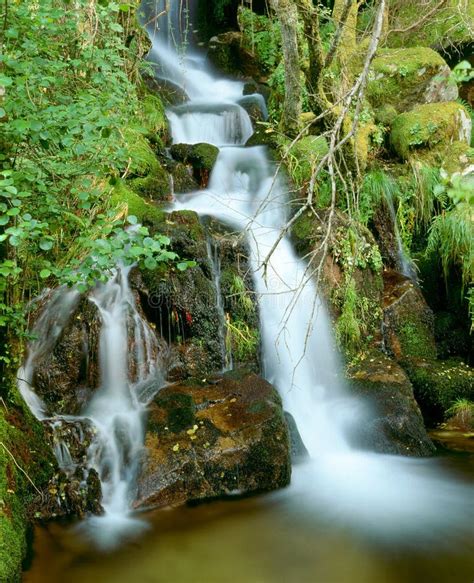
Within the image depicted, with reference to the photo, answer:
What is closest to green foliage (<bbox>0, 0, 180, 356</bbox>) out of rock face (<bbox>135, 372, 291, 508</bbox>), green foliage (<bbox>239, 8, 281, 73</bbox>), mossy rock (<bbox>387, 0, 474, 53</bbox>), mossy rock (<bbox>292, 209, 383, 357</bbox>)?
rock face (<bbox>135, 372, 291, 508</bbox>)

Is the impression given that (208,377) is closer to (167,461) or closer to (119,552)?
(167,461)

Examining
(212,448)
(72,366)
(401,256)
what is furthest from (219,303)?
(401,256)

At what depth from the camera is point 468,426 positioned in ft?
20.4

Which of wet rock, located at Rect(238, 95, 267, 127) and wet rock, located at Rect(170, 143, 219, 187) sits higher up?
wet rock, located at Rect(238, 95, 267, 127)

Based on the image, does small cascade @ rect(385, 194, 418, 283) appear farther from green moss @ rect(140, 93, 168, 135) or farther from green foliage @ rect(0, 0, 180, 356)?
green foliage @ rect(0, 0, 180, 356)

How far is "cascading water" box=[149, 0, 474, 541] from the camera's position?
4.39 meters

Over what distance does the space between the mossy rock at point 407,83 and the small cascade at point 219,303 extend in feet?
13.7

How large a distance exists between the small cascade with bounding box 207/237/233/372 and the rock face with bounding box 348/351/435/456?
1312 mm

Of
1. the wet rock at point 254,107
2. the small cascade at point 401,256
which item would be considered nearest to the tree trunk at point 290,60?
the small cascade at point 401,256

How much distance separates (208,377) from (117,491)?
4.71 feet

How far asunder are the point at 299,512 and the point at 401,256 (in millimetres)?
4179

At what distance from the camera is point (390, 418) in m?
5.64

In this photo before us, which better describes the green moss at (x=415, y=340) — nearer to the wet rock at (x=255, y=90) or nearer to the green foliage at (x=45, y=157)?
the green foliage at (x=45, y=157)

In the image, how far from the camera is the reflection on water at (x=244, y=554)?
3.60 metres
